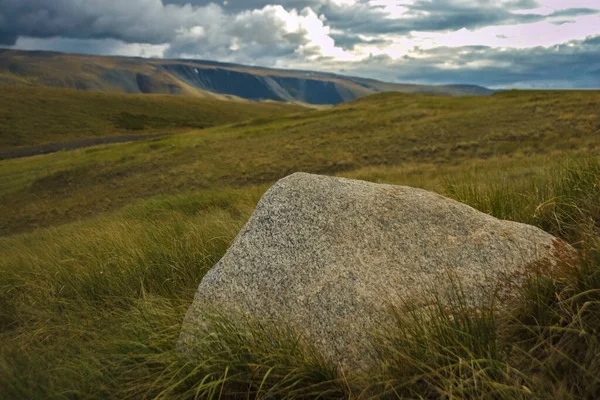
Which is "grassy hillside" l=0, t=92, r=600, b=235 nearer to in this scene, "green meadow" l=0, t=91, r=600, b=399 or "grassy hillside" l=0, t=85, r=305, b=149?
"green meadow" l=0, t=91, r=600, b=399

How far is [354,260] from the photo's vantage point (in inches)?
144

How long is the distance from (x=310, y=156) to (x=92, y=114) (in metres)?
114

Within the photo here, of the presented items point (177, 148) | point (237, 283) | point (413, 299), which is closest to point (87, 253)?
point (237, 283)

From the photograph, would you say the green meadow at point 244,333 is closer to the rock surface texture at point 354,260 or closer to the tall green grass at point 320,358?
the tall green grass at point 320,358

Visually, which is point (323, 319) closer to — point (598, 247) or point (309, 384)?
point (309, 384)

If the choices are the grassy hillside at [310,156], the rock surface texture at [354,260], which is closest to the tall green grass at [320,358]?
the rock surface texture at [354,260]

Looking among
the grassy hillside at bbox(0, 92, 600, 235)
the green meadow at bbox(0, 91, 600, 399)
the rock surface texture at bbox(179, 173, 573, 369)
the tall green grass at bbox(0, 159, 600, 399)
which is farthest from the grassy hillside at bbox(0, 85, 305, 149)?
the tall green grass at bbox(0, 159, 600, 399)

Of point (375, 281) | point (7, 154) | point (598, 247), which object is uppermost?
point (598, 247)

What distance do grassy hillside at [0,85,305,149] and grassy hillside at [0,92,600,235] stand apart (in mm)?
61165

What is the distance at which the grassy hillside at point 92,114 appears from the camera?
4098 inches

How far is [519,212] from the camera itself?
17.3ft

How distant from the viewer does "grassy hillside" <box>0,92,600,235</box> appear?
2242 cm

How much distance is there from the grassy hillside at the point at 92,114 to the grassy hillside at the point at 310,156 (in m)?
61.2

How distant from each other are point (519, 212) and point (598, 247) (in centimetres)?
229
